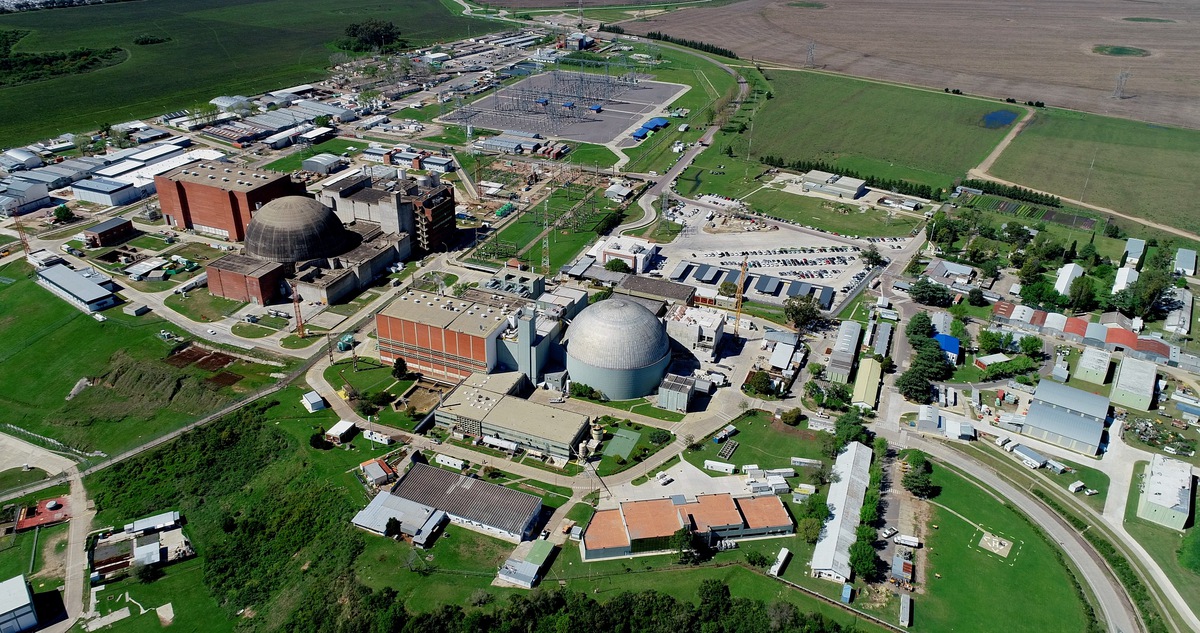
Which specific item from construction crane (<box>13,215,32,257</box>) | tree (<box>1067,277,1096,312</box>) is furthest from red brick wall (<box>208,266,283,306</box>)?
tree (<box>1067,277,1096,312</box>)

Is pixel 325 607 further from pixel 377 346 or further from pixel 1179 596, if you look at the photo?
pixel 1179 596

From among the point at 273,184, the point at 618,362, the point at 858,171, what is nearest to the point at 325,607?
the point at 618,362

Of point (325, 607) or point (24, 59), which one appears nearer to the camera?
point (325, 607)

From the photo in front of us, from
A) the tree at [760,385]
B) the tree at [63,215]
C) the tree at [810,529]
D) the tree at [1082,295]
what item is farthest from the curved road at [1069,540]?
the tree at [63,215]

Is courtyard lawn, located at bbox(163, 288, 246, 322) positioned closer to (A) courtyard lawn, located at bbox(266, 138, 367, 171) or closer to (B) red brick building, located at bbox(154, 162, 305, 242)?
(B) red brick building, located at bbox(154, 162, 305, 242)

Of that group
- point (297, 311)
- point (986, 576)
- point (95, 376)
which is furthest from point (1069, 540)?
point (95, 376)

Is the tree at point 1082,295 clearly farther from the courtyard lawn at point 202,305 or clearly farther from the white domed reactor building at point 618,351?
the courtyard lawn at point 202,305
